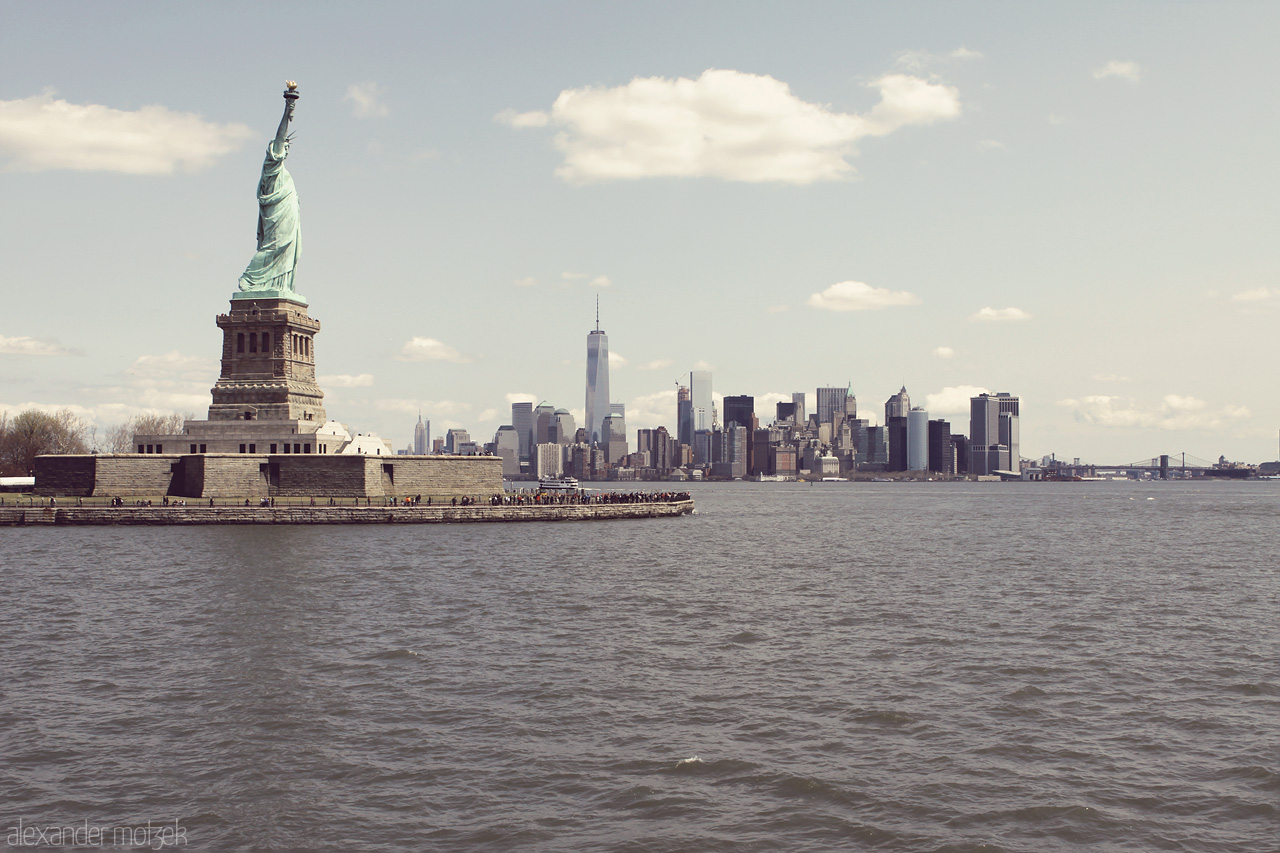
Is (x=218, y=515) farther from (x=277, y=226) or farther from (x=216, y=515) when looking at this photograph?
(x=277, y=226)

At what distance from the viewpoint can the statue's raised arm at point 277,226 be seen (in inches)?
3740

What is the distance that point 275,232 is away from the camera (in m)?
96.4

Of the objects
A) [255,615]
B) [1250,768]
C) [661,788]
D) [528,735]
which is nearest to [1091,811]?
[1250,768]

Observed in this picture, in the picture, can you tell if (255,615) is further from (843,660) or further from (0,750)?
(843,660)

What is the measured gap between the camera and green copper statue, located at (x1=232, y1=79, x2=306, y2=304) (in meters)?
94.8

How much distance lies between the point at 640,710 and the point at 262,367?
76892 millimetres

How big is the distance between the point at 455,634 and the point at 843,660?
12.3 metres

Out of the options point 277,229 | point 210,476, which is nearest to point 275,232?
point 277,229

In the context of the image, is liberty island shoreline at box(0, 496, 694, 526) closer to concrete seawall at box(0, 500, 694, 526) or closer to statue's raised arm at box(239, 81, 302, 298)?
concrete seawall at box(0, 500, 694, 526)

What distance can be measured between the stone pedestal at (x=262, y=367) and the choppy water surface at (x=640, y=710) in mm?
42270

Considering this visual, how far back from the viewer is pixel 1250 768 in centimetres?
1992

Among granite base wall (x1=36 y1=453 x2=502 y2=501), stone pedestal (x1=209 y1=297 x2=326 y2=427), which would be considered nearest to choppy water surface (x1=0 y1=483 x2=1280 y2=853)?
granite base wall (x1=36 y1=453 x2=502 y2=501)

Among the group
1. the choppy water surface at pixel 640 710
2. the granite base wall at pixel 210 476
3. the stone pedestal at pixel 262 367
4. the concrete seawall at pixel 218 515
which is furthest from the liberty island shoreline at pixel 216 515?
the choppy water surface at pixel 640 710

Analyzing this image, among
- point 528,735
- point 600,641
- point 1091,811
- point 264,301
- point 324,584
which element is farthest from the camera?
point 264,301
